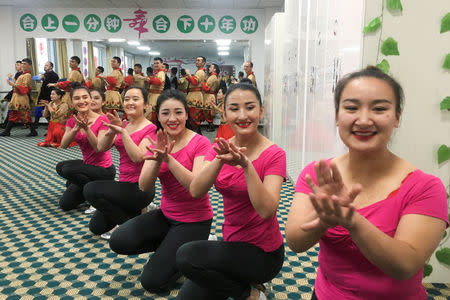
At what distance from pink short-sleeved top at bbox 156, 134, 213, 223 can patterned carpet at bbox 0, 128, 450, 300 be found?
1.26 feet

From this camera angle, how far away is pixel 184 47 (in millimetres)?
10859

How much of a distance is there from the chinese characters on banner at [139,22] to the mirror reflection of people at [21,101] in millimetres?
1727

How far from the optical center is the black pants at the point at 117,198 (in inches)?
93.3

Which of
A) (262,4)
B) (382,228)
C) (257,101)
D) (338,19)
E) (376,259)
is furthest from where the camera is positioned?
(262,4)

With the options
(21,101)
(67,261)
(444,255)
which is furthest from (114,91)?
(444,255)

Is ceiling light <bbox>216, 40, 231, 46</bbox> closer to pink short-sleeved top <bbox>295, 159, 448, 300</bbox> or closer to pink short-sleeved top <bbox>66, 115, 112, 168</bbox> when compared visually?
pink short-sleeved top <bbox>66, 115, 112, 168</bbox>

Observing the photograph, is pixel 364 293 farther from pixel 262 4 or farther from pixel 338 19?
pixel 262 4

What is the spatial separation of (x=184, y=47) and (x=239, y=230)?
9.99 m

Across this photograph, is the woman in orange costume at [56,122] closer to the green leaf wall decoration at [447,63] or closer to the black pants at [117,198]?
the black pants at [117,198]

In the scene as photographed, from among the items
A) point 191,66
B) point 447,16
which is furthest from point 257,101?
point 191,66

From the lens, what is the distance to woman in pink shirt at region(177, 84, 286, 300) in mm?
1486

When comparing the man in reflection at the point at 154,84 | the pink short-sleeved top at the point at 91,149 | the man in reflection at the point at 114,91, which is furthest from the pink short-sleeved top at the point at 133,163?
the man in reflection at the point at 114,91

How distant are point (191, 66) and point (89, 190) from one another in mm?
11720

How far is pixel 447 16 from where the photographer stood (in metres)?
1.72
